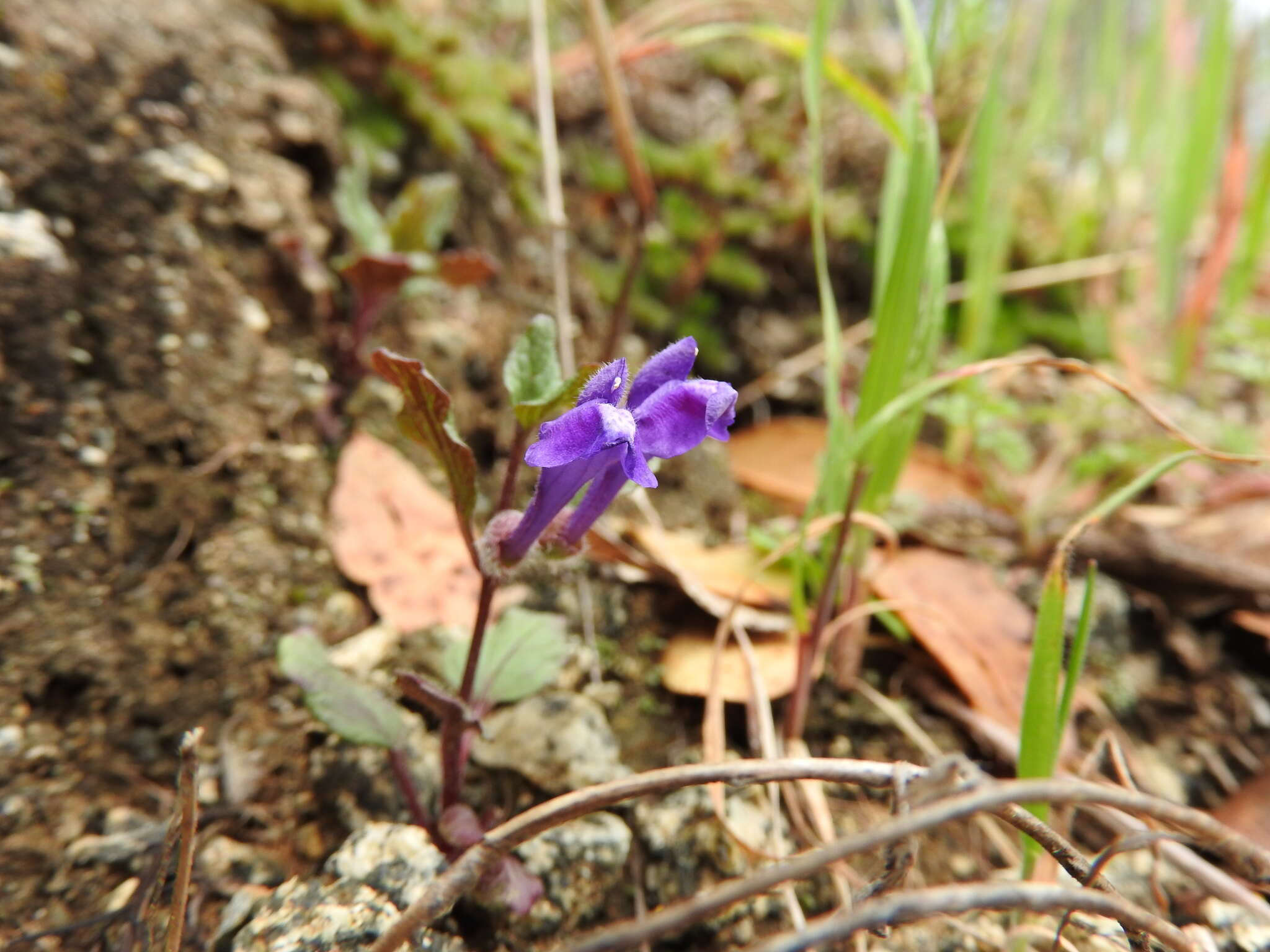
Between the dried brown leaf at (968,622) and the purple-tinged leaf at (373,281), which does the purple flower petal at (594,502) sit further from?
the purple-tinged leaf at (373,281)

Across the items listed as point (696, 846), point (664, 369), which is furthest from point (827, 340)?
point (696, 846)

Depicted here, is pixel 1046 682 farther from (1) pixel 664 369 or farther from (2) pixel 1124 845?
(1) pixel 664 369

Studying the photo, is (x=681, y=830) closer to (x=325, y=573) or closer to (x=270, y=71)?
(x=325, y=573)

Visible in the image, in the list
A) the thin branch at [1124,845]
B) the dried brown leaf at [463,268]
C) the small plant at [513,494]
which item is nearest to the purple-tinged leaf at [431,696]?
the small plant at [513,494]

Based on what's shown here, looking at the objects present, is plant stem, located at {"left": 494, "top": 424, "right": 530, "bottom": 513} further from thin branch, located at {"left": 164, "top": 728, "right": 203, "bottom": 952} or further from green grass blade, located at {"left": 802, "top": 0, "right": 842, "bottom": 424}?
green grass blade, located at {"left": 802, "top": 0, "right": 842, "bottom": 424}

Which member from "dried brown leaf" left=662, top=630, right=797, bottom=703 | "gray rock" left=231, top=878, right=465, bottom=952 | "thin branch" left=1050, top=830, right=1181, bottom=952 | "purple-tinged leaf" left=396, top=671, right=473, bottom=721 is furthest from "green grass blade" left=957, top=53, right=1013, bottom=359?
"gray rock" left=231, top=878, right=465, bottom=952

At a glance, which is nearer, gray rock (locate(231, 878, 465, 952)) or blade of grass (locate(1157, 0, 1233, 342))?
gray rock (locate(231, 878, 465, 952))

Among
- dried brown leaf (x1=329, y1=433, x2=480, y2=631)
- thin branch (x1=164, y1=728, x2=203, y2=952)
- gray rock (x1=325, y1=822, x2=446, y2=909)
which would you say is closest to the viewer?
thin branch (x1=164, y1=728, x2=203, y2=952)
